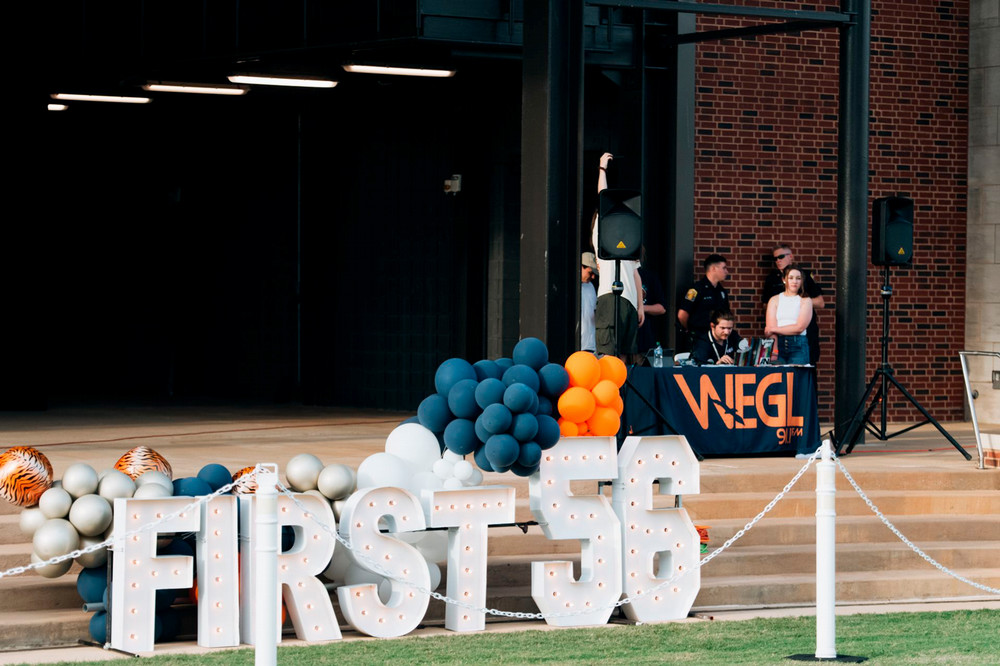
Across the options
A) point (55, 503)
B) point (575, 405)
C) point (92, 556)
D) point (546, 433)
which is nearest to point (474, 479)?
point (546, 433)

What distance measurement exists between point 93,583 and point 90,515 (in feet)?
1.58

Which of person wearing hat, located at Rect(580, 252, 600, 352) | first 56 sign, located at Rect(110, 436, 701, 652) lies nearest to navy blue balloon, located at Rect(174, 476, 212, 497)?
first 56 sign, located at Rect(110, 436, 701, 652)

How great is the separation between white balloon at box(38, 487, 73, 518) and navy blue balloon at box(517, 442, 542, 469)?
7.93 ft

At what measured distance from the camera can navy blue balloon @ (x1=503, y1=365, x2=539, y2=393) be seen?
9.24 metres

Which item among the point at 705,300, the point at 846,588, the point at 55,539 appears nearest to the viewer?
the point at 55,539

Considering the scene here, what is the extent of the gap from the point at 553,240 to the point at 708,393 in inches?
68.6

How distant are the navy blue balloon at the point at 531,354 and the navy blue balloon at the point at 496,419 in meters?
0.61

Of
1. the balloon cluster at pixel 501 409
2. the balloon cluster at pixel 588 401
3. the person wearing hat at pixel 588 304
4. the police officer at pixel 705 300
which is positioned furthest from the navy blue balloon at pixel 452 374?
the police officer at pixel 705 300

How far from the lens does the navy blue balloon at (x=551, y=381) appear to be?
945 cm

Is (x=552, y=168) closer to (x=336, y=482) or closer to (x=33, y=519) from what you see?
(x=336, y=482)

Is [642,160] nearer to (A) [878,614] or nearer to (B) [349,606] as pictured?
(A) [878,614]

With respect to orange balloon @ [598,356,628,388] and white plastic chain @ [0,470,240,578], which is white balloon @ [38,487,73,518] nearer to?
white plastic chain @ [0,470,240,578]

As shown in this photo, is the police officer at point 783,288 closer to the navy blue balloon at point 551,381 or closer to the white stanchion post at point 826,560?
the navy blue balloon at point 551,381

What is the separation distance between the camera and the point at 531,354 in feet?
31.2
